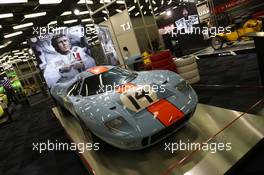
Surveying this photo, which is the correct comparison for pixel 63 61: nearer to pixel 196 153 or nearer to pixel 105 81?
pixel 105 81

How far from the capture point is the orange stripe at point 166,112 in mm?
2268

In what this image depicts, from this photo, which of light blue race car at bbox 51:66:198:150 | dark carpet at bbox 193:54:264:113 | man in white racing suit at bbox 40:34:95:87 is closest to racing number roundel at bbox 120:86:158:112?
light blue race car at bbox 51:66:198:150

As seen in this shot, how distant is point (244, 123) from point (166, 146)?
3.15ft

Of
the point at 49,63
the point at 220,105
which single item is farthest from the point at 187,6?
the point at 220,105

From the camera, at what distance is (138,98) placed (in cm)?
255

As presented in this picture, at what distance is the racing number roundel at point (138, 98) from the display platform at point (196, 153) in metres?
0.56

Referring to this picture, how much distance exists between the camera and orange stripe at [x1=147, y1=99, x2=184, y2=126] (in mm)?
2268

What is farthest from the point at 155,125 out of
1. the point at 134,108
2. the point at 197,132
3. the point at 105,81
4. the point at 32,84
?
the point at 32,84

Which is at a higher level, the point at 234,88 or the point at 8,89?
the point at 8,89

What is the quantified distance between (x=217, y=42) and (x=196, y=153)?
7371 mm

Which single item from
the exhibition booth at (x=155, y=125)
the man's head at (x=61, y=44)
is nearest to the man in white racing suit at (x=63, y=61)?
the man's head at (x=61, y=44)

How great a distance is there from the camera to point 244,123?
258 cm

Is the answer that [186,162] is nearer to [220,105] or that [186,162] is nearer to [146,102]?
[146,102]

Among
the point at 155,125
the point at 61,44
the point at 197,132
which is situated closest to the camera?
the point at 155,125
